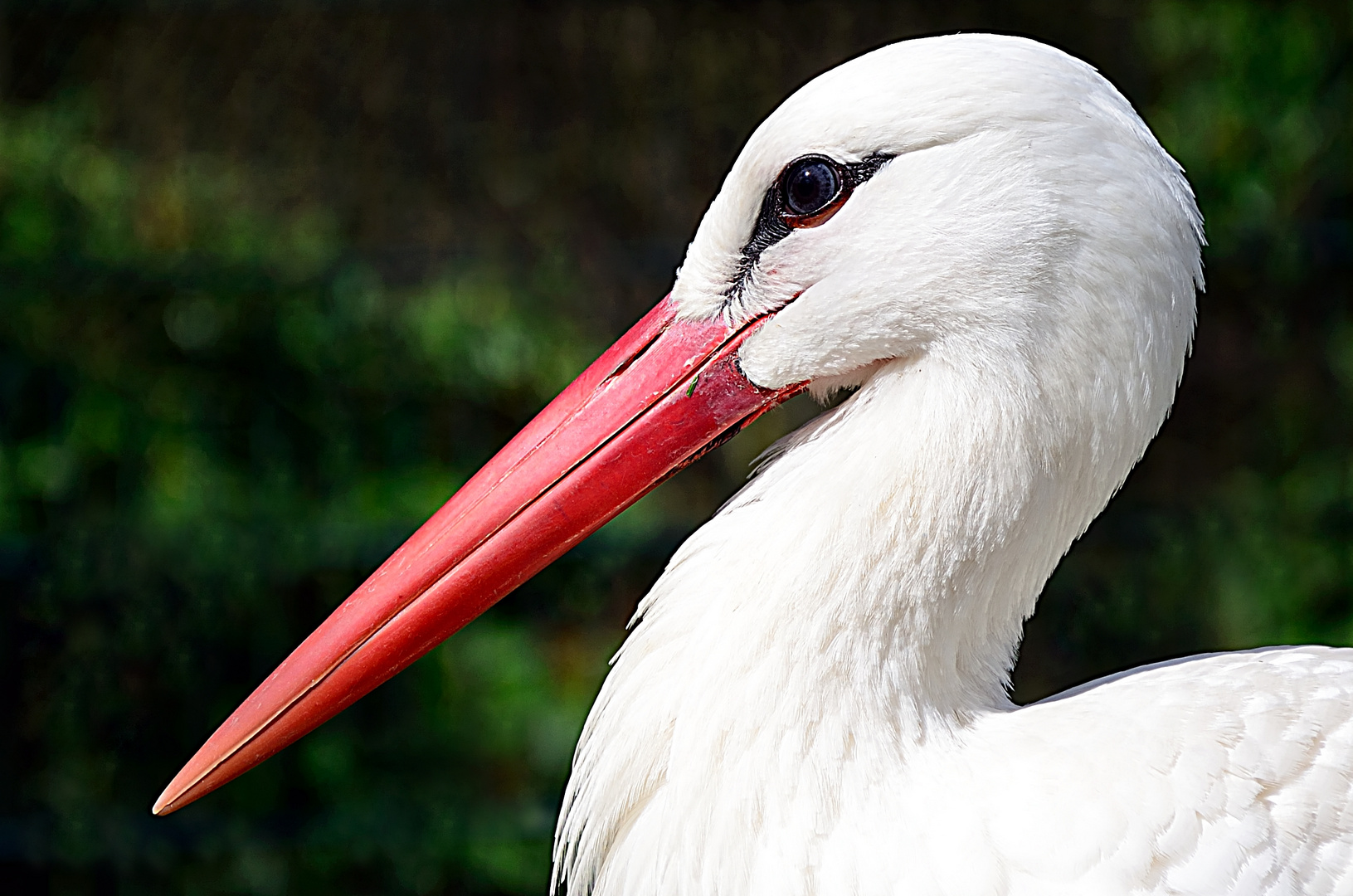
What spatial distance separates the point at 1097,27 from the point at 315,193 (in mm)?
2076

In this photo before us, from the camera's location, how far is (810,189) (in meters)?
1.21

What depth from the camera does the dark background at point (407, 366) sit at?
9.23 ft

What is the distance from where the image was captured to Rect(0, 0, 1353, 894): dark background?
2814mm

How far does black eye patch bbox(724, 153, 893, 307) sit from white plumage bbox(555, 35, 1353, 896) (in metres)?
0.01

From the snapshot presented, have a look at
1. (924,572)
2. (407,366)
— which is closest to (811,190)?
(924,572)

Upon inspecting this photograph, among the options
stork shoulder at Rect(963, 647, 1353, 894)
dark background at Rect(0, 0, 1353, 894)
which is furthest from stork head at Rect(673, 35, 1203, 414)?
dark background at Rect(0, 0, 1353, 894)

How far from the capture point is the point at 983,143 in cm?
114

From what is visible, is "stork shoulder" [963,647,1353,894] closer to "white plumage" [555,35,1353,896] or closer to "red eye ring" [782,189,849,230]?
"white plumage" [555,35,1353,896]

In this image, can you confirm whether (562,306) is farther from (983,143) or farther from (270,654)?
(983,143)

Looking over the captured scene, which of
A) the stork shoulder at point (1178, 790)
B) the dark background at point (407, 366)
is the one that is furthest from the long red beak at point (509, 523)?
the dark background at point (407, 366)

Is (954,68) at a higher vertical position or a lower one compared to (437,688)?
higher

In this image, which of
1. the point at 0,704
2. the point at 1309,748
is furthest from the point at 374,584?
the point at 0,704

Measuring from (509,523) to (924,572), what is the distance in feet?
1.31

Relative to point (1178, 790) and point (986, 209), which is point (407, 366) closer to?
point (986, 209)
